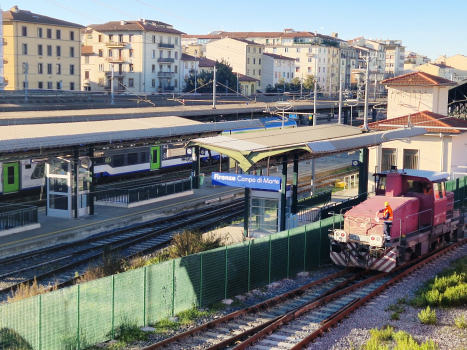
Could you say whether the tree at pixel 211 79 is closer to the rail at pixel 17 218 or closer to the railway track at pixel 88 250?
the railway track at pixel 88 250

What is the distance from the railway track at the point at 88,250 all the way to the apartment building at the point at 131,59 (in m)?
64.7

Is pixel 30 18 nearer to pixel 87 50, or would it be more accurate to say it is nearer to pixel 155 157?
pixel 87 50

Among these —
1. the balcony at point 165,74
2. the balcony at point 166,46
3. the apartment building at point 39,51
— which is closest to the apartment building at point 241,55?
the balcony at point 166,46

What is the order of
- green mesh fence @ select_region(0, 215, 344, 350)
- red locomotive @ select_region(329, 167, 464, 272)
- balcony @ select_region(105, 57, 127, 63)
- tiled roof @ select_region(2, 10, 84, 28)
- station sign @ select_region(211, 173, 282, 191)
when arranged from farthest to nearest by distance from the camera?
balcony @ select_region(105, 57, 127, 63) → tiled roof @ select_region(2, 10, 84, 28) → station sign @ select_region(211, 173, 282, 191) → red locomotive @ select_region(329, 167, 464, 272) → green mesh fence @ select_region(0, 215, 344, 350)

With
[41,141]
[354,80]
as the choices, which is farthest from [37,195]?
[354,80]

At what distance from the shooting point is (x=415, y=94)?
4162 centimetres

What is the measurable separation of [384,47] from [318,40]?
37672 mm

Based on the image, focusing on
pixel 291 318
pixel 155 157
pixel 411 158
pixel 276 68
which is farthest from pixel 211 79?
pixel 291 318

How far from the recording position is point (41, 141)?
74.4 feet

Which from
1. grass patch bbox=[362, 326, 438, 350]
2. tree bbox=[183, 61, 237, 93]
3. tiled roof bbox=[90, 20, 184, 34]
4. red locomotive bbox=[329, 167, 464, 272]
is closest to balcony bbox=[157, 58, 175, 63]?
tiled roof bbox=[90, 20, 184, 34]

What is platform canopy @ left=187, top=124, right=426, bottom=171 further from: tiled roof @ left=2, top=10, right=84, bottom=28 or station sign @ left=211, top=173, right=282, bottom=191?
tiled roof @ left=2, top=10, right=84, bottom=28

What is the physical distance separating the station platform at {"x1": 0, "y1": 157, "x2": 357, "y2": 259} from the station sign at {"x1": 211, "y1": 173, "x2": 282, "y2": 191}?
256cm

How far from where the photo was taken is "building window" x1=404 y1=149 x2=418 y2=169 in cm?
3506

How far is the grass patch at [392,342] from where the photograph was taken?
1155 centimetres
